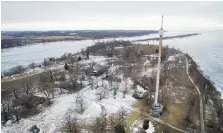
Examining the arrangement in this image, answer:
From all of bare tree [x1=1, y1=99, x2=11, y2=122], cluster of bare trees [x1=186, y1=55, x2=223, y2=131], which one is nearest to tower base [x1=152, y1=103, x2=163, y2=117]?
cluster of bare trees [x1=186, y1=55, x2=223, y2=131]

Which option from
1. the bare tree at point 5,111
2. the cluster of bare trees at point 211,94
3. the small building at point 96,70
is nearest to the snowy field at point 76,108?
the bare tree at point 5,111

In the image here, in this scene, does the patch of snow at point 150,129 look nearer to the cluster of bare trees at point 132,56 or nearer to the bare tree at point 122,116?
the bare tree at point 122,116

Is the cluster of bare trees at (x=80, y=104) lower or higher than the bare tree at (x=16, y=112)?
higher

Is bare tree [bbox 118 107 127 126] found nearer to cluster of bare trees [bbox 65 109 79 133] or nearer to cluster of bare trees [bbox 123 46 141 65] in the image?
cluster of bare trees [bbox 65 109 79 133]

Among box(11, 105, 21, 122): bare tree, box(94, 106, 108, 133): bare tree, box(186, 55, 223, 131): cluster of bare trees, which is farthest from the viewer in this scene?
box(186, 55, 223, 131): cluster of bare trees

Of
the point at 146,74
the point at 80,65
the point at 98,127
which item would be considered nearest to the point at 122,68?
the point at 146,74

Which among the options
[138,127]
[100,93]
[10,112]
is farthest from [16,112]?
[138,127]

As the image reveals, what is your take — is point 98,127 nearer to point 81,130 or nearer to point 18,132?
point 81,130

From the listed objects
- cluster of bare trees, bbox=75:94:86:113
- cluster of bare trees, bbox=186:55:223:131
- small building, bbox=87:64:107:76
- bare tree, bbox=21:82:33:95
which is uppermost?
small building, bbox=87:64:107:76
